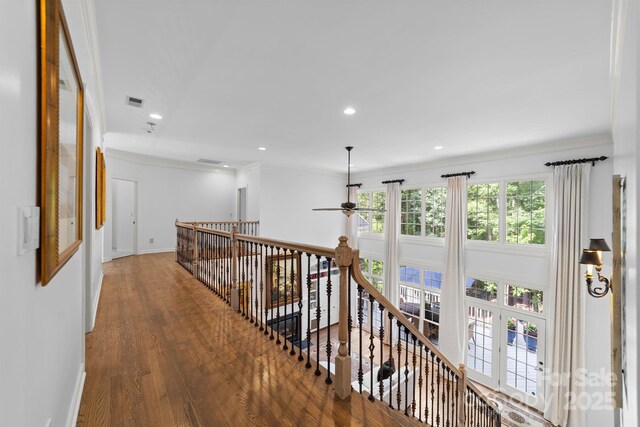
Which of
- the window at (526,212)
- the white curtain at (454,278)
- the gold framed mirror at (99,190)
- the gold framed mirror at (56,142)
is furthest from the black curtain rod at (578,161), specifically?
the gold framed mirror at (99,190)

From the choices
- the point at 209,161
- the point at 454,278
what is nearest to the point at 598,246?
the point at 454,278

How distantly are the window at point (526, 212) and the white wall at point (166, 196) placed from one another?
7.65 meters

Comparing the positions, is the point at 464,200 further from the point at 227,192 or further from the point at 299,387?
the point at 227,192

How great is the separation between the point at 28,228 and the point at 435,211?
7.34m

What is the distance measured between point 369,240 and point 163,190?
6.22m

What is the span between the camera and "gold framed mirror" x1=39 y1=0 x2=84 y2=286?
94 cm

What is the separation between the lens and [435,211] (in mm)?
7062

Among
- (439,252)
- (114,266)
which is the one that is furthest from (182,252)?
(439,252)

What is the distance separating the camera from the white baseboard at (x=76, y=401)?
149 centimetres

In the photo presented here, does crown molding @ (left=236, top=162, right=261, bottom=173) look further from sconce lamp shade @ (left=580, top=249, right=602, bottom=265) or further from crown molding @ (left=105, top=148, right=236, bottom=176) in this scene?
sconce lamp shade @ (left=580, top=249, right=602, bottom=265)

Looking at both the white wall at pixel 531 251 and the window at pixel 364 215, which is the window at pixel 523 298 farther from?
the window at pixel 364 215

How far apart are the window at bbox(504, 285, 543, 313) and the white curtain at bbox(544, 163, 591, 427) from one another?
0.41 meters

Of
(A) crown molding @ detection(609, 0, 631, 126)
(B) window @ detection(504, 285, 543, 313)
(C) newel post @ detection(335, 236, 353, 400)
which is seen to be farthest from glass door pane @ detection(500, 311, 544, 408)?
(C) newel post @ detection(335, 236, 353, 400)

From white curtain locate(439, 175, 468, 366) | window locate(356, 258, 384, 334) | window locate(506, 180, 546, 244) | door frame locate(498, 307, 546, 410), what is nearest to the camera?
door frame locate(498, 307, 546, 410)
